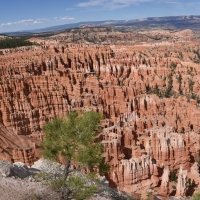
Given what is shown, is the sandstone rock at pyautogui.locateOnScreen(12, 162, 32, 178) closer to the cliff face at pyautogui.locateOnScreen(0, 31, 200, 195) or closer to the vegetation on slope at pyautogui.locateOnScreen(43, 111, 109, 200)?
the vegetation on slope at pyautogui.locateOnScreen(43, 111, 109, 200)

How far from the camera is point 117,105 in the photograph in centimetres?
4334

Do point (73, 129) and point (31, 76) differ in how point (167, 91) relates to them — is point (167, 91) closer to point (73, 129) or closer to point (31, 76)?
point (31, 76)

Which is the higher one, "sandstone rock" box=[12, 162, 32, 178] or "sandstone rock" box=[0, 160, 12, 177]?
"sandstone rock" box=[0, 160, 12, 177]

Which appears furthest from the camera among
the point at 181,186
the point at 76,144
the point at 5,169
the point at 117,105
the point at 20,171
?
the point at 117,105

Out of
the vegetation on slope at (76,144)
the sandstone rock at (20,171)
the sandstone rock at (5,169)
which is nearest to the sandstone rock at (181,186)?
the sandstone rock at (20,171)

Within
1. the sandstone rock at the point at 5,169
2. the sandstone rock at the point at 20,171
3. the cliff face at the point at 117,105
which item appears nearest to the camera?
the sandstone rock at the point at 5,169

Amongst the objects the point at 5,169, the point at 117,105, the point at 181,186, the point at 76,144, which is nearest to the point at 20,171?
the point at 5,169

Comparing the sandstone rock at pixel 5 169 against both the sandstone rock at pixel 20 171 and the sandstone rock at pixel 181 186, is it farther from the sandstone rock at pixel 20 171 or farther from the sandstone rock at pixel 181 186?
the sandstone rock at pixel 181 186

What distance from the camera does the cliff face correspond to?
2914 centimetres

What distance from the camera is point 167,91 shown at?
49219 mm

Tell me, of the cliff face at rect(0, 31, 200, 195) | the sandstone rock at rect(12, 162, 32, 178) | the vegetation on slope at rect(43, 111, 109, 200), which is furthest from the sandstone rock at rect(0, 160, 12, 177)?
the cliff face at rect(0, 31, 200, 195)

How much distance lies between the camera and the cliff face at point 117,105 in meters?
29.1

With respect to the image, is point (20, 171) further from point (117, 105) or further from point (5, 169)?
point (117, 105)

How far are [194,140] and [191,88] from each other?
18.2 meters
